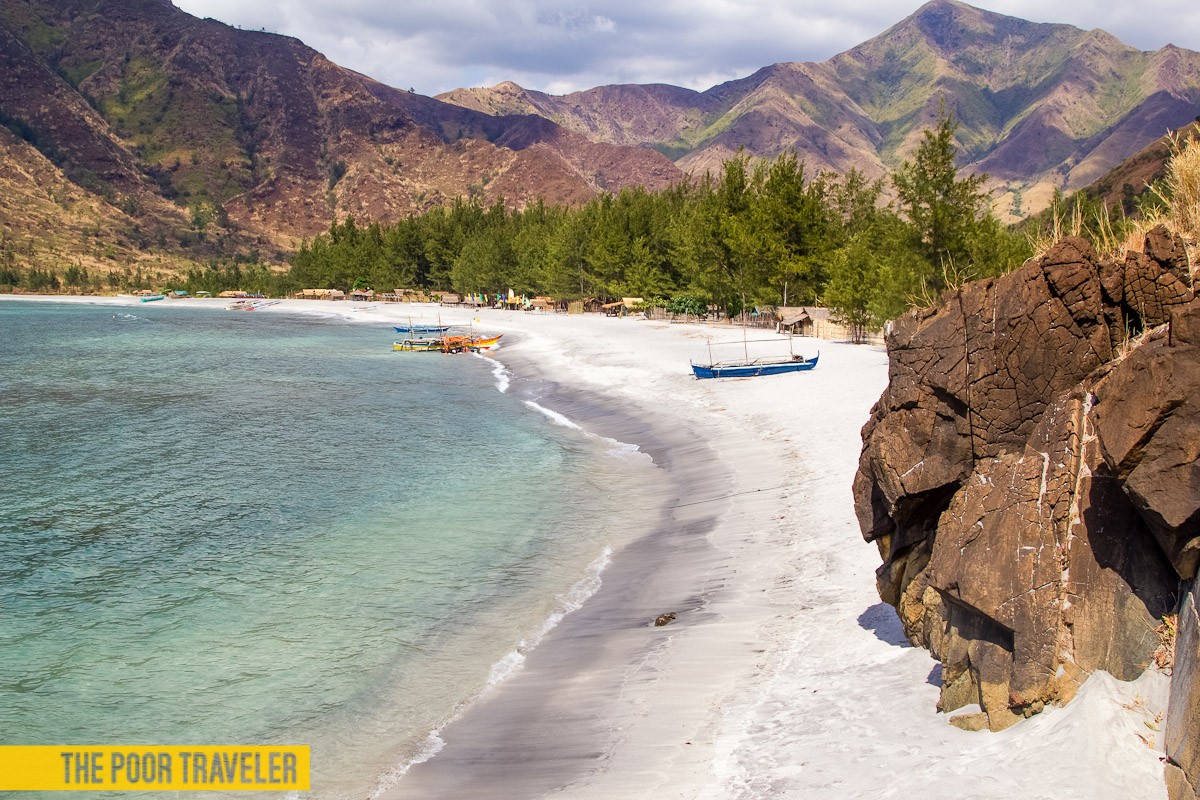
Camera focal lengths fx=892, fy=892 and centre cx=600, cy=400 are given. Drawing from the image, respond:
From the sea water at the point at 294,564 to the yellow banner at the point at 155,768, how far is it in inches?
9.0

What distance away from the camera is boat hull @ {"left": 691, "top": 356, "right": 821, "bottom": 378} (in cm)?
3862

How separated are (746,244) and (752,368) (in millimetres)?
30525

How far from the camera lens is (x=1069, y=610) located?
23.9ft

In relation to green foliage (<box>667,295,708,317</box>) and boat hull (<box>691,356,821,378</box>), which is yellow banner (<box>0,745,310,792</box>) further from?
green foliage (<box>667,295,708,317</box>)

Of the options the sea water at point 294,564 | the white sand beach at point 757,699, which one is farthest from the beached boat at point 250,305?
the white sand beach at point 757,699

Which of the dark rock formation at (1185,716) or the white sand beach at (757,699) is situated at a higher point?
the dark rock formation at (1185,716)

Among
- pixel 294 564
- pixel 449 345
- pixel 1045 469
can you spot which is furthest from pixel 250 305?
pixel 1045 469

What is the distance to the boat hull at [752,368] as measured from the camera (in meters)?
38.6

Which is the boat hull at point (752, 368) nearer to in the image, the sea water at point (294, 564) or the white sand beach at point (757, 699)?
the sea water at point (294, 564)

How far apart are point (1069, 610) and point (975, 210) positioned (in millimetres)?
38493

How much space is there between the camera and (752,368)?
128 feet

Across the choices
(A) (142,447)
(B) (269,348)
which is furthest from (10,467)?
(B) (269,348)

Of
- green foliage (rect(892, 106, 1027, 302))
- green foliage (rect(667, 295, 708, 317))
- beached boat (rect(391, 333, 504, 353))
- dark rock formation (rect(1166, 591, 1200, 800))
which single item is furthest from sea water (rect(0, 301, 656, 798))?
green foliage (rect(667, 295, 708, 317))

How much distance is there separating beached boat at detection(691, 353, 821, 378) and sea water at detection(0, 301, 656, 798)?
7.60 m
